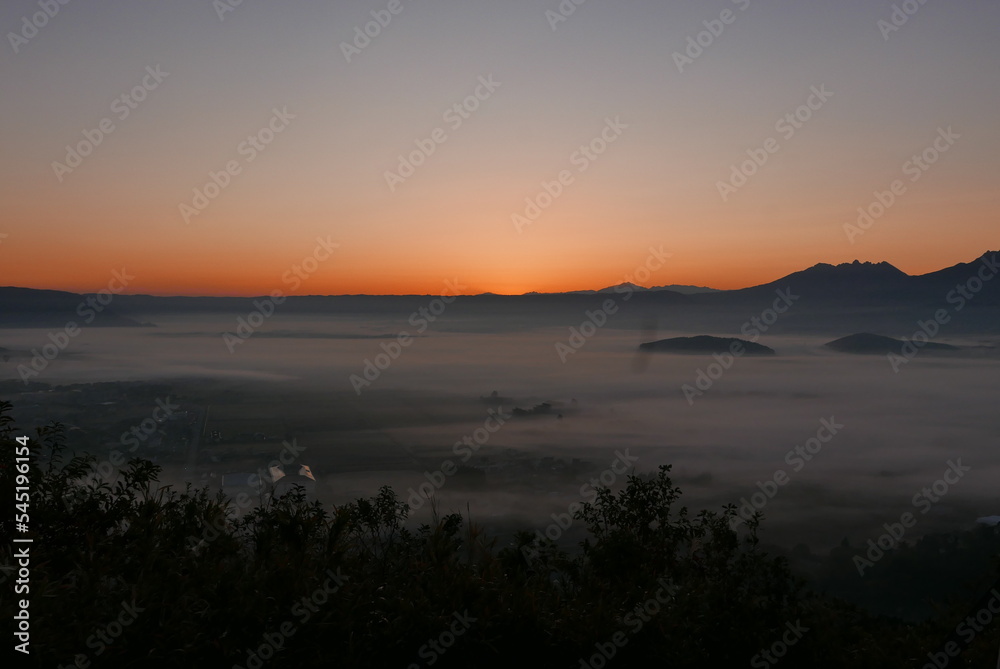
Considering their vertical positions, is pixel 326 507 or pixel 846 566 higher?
pixel 326 507

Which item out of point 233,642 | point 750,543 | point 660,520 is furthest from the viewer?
point 660,520

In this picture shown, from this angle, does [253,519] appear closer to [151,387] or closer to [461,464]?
[461,464]

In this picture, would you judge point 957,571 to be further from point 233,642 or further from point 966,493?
point 966,493

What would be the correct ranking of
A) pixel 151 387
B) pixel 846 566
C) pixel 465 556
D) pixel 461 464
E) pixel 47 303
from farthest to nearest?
pixel 151 387 < pixel 461 464 < pixel 47 303 < pixel 846 566 < pixel 465 556

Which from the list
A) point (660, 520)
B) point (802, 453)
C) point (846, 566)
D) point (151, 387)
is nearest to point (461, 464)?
point (846, 566)

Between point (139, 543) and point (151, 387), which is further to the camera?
point (151, 387)

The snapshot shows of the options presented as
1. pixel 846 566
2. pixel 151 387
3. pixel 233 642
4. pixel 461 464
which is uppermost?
pixel 151 387
